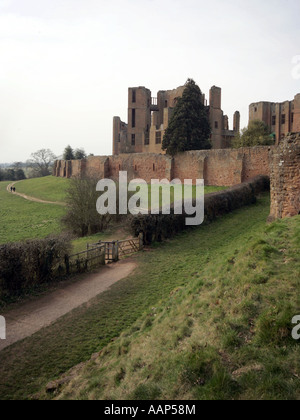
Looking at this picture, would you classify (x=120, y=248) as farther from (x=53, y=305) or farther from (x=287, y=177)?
(x=287, y=177)

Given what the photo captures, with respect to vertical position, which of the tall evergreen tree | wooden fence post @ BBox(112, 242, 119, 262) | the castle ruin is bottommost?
wooden fence post @ BBox(112, 242, 119, 262)

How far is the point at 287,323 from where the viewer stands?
13.9 ft

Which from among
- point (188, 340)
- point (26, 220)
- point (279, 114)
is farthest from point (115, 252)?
point (279, 114)

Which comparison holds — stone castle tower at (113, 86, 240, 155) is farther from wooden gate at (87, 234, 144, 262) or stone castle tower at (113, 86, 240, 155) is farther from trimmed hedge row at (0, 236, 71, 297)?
trimmed hedge row at (0, 236, 71, 297)

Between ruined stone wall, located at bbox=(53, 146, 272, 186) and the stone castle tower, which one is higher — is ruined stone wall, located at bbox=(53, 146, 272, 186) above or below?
below

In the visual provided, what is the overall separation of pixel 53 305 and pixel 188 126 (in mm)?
27505

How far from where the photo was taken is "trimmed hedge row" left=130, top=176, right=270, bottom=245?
50.5 feet

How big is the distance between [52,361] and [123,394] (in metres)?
2.61

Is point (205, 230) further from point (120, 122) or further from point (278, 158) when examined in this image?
point (120, 122)

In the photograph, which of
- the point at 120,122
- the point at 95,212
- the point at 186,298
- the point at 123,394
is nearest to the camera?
the point at 123,394

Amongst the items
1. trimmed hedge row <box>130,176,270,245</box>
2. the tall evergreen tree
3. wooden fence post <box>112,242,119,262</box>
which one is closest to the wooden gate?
wooden fence post <box>112,242,119,262</box>

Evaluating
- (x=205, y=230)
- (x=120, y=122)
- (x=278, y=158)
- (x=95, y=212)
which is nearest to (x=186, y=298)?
(x=278, y=158)

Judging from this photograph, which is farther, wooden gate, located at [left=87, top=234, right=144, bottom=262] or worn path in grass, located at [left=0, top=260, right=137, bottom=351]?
wooden gate, located at [left=87, top=234, right=144, bottom=262]

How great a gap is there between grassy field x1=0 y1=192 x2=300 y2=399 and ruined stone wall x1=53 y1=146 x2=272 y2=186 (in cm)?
1497
